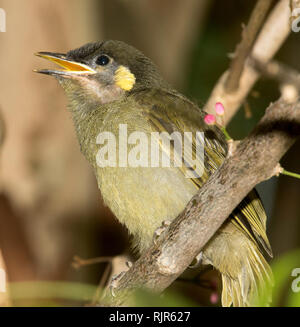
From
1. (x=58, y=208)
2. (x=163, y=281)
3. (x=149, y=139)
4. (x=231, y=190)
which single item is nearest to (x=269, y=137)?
(x=231, y=190)

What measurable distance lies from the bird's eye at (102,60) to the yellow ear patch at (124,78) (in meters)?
0.11

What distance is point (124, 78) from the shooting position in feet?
13.1

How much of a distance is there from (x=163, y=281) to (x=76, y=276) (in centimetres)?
263

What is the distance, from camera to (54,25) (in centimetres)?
527

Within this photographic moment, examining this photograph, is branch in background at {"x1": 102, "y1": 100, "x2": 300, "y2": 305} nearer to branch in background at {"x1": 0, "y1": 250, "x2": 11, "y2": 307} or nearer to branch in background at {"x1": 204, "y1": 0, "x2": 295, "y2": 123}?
branch in background at {"x1": 0, "y1": 250, "x2": 11, "y2": 307}

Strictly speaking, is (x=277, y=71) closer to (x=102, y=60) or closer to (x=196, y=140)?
(x=196, y=140)

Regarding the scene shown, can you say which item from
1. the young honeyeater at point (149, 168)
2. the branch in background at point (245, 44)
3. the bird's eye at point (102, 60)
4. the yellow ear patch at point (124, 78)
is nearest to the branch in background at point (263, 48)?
the branch in background at point (245, 44)

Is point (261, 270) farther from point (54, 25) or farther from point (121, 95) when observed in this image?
point (54, 25)

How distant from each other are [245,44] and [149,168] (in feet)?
3.61

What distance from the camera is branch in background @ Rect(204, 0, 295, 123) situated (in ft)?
12.9

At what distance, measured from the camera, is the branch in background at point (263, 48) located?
155 inches

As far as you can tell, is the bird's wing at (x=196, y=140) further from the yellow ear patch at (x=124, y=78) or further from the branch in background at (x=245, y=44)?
the branch in background at (x=245, y=44)

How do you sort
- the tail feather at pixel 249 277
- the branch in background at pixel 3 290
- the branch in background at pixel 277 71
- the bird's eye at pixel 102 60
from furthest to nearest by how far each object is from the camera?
the bird's eye at pixel 102 60 < the tail feather at pixel 249 277 < the branch in background at pixel 3 290 < the branch in background at pixel 277 71

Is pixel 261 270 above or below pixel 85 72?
below
